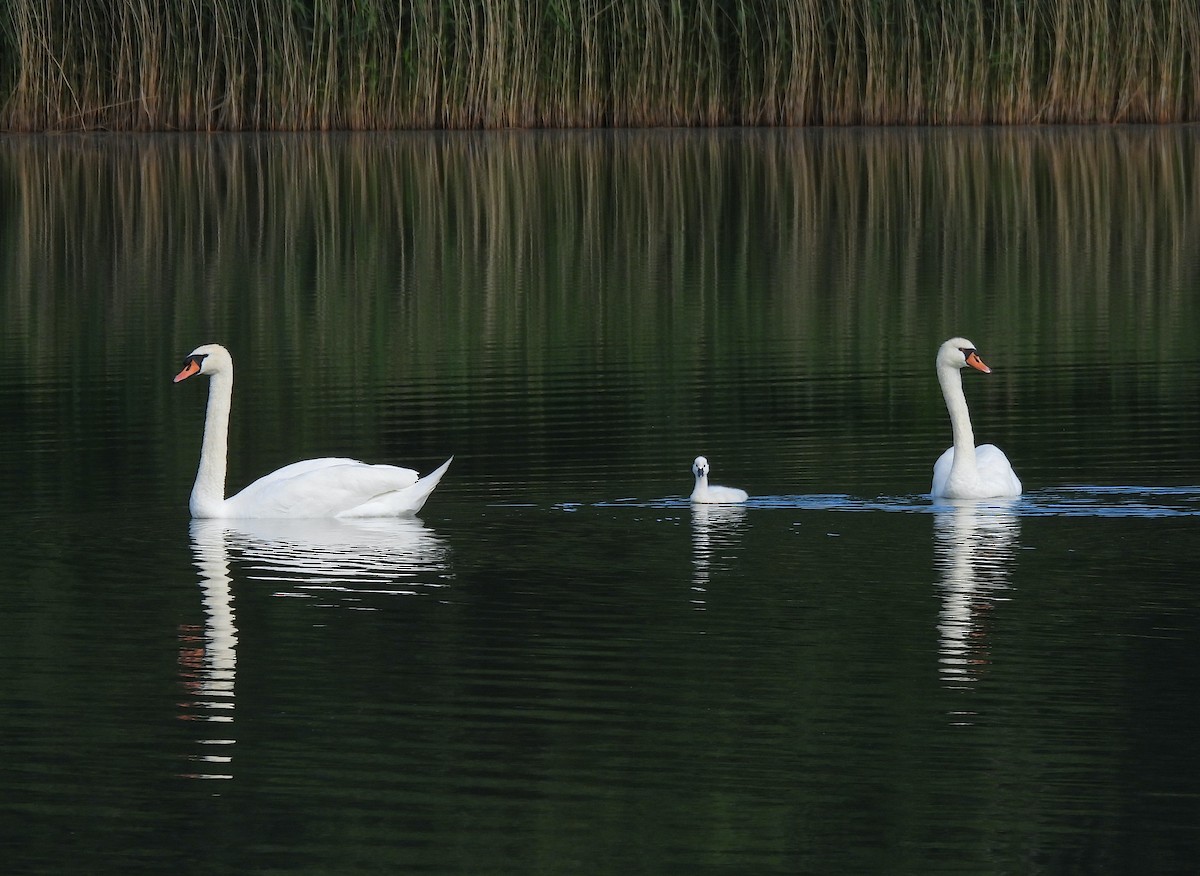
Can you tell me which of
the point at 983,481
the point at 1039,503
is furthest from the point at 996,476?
the point at 1039,503

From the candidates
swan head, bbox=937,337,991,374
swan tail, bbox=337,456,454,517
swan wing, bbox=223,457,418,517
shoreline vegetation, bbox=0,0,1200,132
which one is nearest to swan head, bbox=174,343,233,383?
swan wing, bbox=223,457,418,517

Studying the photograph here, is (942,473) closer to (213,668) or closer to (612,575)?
(612,575)

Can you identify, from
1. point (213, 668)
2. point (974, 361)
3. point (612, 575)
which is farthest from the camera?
point (974, 361)

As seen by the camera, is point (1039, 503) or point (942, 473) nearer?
point (1039, 503)

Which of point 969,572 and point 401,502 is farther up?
point 401,502

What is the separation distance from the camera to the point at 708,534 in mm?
10031

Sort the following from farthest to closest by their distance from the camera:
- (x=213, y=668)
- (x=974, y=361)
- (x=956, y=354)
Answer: (x=956, y=354), (x=974, y=361), (x=213, y=668)

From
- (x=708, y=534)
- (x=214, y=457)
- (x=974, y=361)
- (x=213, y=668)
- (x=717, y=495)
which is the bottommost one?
Result: (x=213, y=668)

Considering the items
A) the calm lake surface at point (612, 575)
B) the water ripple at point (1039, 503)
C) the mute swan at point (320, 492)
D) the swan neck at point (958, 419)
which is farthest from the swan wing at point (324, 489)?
the swan neck at point (958, 419)

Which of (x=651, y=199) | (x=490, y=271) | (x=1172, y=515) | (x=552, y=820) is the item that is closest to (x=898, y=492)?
(x=1172, y=515)

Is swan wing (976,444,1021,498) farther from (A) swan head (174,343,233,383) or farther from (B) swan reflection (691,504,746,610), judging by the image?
(A) swan head (174,343,233,383)

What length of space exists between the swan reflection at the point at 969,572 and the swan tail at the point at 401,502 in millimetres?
2169

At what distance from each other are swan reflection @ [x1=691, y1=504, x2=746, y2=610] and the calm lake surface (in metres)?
0.03

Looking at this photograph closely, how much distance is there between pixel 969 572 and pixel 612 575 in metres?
1.34
